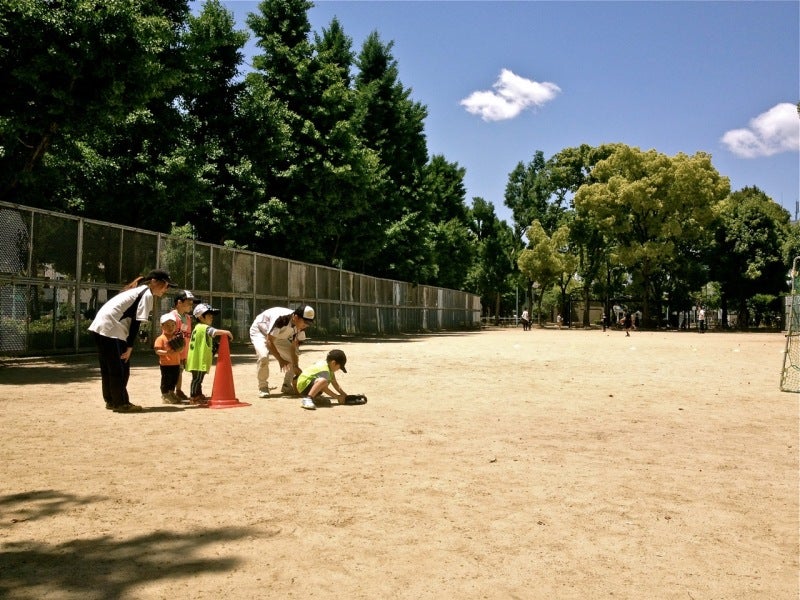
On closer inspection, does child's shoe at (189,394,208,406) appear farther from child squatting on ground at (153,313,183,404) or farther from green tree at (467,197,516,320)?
green tree at (467,197,516,320)

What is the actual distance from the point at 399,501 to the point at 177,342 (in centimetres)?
533

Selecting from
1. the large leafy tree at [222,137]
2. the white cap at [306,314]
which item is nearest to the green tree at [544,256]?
the large leafy tree at [222,137]

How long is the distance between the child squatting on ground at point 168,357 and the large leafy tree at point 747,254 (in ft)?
178

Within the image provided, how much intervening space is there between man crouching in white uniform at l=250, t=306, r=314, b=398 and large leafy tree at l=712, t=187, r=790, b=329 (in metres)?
52.6

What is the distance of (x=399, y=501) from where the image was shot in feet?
16.3

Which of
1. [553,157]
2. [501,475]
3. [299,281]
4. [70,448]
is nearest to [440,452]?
[501,475]

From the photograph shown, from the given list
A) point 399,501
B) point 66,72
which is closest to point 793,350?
point 399,501

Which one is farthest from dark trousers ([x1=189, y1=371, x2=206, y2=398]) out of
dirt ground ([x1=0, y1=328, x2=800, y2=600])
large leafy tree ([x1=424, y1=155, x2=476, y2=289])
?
large leafy tree ([x1=424, y1=155, x2=476, y2=289])

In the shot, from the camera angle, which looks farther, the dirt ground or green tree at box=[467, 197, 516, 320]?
green tree at box=[467, 197, 516, 320]

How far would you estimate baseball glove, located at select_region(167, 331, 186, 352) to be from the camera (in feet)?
30.3

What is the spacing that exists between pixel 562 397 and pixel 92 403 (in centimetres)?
709

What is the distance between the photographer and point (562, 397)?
11047 millimetres

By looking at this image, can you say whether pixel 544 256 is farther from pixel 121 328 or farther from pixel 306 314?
pixel 121 328

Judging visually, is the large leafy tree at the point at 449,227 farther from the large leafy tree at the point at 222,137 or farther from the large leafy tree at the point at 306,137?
the large leafy tree at the point at 222,137
